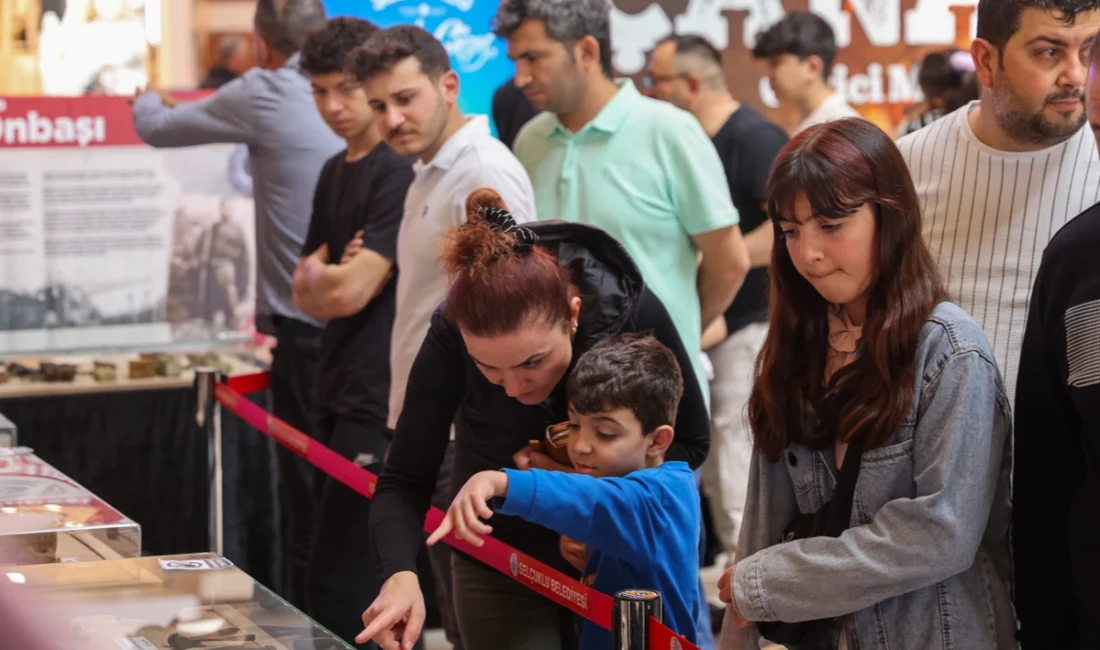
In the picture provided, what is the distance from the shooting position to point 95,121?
5.19 m

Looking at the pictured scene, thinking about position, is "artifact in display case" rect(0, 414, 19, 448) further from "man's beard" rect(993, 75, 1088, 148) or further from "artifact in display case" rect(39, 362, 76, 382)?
"man's beard" rect(993, 75, 1088, 148)

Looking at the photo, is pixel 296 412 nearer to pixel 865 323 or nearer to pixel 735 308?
pixel 735 308

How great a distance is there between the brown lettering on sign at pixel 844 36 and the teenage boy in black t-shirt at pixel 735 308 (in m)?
0.91

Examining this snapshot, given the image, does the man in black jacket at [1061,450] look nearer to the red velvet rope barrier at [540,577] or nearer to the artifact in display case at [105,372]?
the red velvet rope barrier at [540,577]

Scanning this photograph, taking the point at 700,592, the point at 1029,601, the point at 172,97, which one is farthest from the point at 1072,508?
the point at 172,97

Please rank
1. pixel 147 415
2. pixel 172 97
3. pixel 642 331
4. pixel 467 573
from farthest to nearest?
1. pixel 172 97
2. pixel 147 415
3. pixel 467 573
4. pixel 642 331

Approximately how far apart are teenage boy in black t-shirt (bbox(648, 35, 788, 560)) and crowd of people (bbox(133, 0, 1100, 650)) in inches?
41.6

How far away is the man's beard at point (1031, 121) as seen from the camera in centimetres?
245

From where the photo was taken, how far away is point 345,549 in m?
3.64

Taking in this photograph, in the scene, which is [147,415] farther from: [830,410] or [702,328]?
[830,410]

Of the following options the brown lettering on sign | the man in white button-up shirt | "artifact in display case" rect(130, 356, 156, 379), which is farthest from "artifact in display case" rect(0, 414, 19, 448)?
the brown lettering on sign

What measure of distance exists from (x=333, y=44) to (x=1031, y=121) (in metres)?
2.12

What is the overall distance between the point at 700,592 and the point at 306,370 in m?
2.17

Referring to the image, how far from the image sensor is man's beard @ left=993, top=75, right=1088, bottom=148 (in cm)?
245
